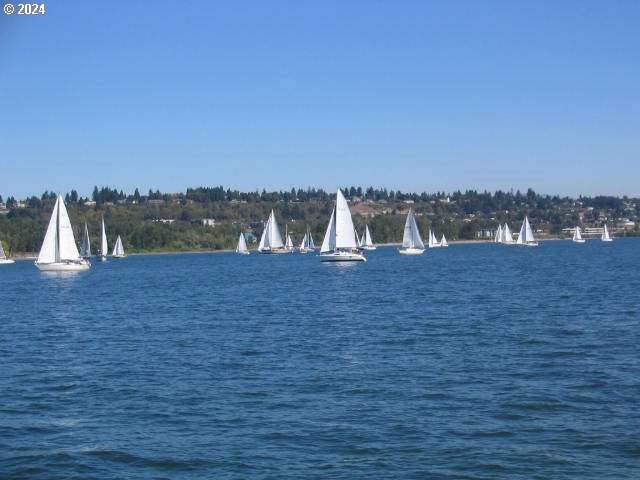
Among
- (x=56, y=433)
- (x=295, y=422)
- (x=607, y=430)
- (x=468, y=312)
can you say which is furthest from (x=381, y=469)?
(x=468, y=312)

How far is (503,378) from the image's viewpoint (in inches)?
943

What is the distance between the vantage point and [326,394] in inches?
872

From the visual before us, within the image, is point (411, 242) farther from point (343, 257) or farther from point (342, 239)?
point (342, 239)

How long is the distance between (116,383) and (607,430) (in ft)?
42.9

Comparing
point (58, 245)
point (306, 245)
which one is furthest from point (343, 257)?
point (306, 245)

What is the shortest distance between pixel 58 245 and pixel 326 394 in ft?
250

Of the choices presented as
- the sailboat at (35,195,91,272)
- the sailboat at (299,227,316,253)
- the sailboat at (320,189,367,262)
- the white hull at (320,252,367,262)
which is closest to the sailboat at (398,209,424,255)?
the sailboat at (320,189,367,262)

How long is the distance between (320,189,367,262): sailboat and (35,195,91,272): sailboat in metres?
29.2

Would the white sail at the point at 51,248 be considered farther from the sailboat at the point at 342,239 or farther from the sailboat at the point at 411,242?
the sailboat at the point at 411,242

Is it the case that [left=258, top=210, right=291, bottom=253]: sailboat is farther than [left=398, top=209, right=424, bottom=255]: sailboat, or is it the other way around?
[left=258, top=210, right=291, bottom=253]: sailboat

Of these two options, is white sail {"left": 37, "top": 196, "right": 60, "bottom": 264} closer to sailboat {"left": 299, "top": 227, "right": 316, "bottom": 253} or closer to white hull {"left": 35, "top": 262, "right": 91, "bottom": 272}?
white hull {"left": 35, "top": 262, "right": 91, "bottom": 272}

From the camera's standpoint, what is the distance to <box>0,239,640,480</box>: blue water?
54.7ft

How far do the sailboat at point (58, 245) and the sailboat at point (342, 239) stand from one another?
29.2 metres

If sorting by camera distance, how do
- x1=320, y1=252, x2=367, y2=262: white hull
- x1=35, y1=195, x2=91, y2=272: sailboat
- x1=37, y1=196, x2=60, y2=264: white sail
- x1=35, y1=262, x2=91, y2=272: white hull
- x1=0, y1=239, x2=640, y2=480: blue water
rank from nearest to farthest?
1. x1=0, y1=239, x2=640, y2=480: blue water
2. x1=35, y1=195, x2=91, y2=272: sailboat
3. x1=37, y1=196, x2=60, y2=264: white sail
4. x1=35, y1=262, x2=91, y2=272: white hull
5. x1=320, y1=252, x2=367, y2=262: white hull
